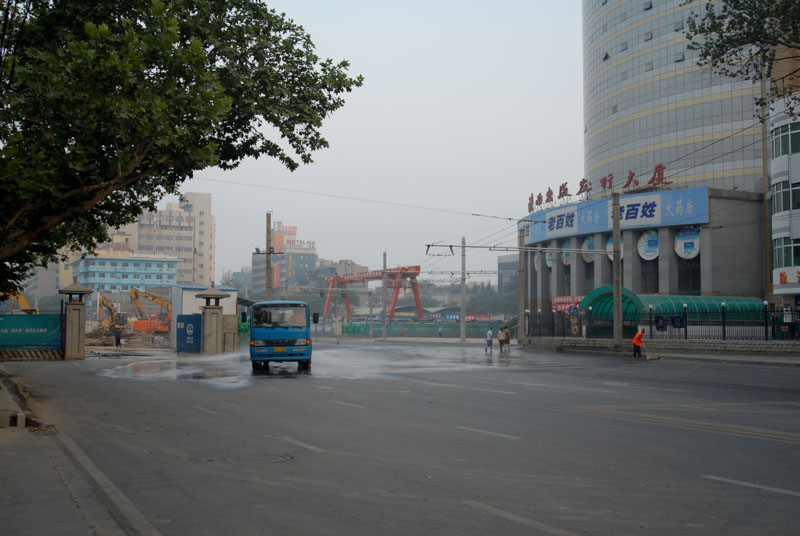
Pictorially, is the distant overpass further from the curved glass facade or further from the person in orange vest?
the person in orange vest

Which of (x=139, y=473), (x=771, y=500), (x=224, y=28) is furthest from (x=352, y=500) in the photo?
(x=224, y=28)

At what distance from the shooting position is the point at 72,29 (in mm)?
15203

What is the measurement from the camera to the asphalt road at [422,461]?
608 cm

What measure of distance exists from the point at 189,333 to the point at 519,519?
125ft

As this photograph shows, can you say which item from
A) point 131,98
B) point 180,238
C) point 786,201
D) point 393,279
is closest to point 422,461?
point 131,98

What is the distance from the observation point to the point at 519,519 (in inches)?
237

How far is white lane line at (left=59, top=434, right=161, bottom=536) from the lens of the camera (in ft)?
19.4

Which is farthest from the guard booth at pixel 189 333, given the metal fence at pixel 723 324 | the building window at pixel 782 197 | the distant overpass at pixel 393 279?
the distant overpass at pixel 393 279

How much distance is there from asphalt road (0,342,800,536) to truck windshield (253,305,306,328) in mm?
6851

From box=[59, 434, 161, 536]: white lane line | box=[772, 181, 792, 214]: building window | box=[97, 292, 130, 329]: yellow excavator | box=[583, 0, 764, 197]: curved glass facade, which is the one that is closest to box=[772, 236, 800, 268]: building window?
box=[772, 181, 792, 214]: building window

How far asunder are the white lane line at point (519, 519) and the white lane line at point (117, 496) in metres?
2.84

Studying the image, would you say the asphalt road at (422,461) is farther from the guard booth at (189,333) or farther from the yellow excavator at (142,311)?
the yellow excavator at (142,311)

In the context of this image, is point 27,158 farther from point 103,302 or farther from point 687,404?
point 103,302

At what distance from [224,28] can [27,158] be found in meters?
5.85
